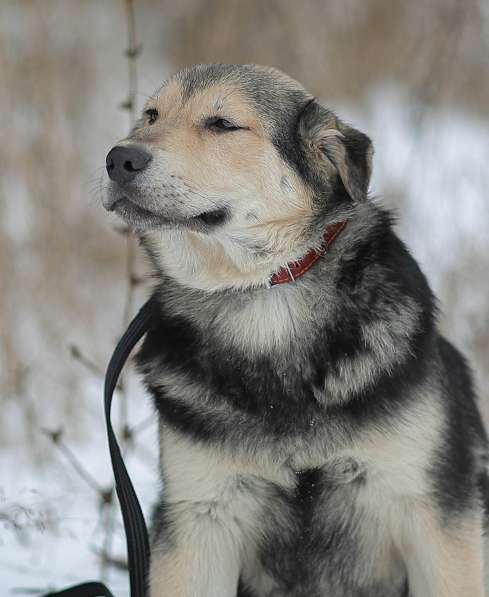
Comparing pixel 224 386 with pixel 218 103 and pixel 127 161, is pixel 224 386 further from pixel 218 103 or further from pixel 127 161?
pixel 218 103

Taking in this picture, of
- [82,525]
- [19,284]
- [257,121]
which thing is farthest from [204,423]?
[19,284]

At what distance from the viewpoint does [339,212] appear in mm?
3039

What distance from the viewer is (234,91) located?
3080 mm

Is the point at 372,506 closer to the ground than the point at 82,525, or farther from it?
farther from it

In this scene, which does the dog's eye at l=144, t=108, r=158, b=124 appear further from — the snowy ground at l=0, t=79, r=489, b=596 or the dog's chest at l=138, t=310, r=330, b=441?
the snowy ground at l=0, t=79, r=489, b=596

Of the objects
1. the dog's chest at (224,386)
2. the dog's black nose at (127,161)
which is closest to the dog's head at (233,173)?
the dog's black nose at (127,161)

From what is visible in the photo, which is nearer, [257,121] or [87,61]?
[257,121]

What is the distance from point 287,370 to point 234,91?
94 centimetres

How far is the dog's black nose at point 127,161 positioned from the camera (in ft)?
9.08

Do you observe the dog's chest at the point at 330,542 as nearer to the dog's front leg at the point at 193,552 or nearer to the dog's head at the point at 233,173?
the dog's front leg at the point at 193,552

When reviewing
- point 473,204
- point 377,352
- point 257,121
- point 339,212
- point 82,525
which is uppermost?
point 257,121

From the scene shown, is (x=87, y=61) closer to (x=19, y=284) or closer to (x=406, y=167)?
(x=19, y=284)

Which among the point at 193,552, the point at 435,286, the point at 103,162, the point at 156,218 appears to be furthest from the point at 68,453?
the point at 103,162

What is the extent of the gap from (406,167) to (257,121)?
393 cm
